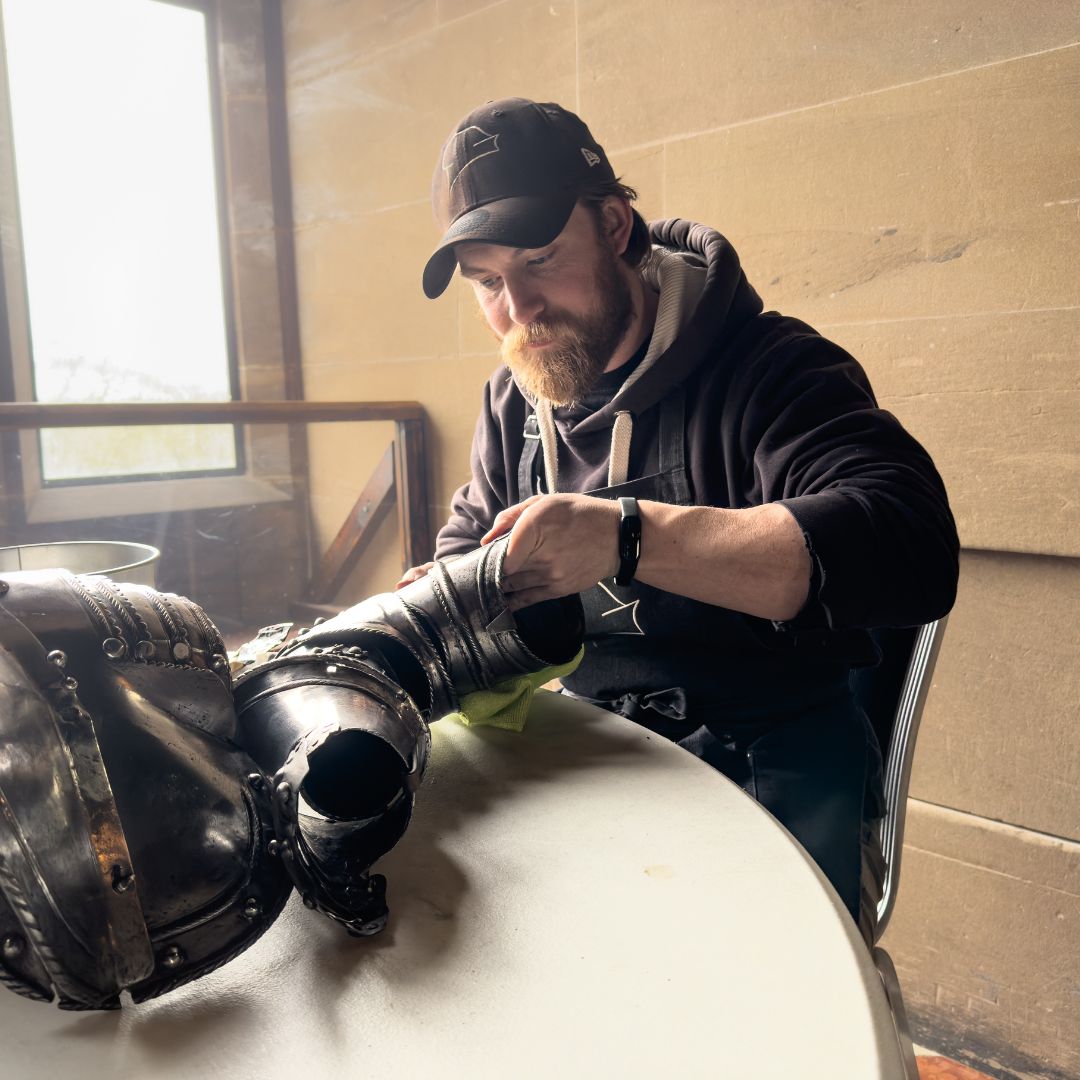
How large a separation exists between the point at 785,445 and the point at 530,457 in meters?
0.54

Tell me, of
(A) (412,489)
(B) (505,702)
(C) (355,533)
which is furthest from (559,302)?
(C) (355,533)

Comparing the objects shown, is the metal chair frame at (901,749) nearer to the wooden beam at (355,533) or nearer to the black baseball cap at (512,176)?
the black baseball cap at (512,176)

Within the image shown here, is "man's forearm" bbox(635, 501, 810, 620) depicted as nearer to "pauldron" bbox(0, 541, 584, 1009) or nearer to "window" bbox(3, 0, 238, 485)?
"pauldron" bbox(0, 541, 584, 1009)

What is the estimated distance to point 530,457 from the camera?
1671 mm

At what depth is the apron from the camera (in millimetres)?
1251

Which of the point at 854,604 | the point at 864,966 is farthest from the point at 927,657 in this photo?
the point at 864,966

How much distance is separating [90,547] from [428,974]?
1.37m

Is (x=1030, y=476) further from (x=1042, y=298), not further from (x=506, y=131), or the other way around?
(x=506, y=131)

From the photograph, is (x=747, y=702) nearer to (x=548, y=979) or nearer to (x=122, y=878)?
(x=548, y=979)

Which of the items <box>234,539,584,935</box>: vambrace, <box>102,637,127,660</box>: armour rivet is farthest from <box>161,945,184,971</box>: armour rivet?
<box>102,637,127,660</box>: armour rivet

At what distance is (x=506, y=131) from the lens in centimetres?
142

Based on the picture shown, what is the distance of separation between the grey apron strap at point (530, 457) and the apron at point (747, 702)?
1.02ft

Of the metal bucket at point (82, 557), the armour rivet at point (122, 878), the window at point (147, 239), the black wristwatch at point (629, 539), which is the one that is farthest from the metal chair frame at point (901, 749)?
the window at point (147, 239)

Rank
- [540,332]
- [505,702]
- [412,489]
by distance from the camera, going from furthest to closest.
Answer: [412,489] < [540,332] < [505,702]
